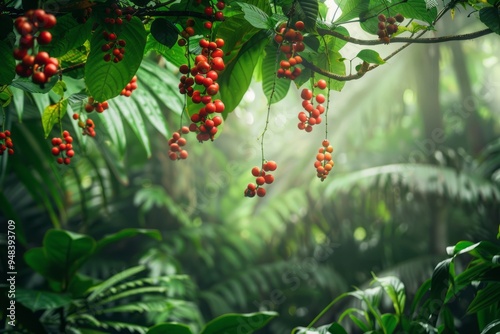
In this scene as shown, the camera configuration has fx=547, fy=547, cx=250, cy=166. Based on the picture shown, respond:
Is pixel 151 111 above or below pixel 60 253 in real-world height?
above

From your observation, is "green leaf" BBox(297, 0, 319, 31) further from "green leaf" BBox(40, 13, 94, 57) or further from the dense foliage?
"green leaf" BBox(40, 13, 94, 57)

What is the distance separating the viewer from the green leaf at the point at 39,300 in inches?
43.7

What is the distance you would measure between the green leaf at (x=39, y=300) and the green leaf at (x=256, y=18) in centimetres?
79

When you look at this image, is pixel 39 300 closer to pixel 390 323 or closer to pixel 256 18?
pixel 390 323

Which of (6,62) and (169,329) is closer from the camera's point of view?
(6,62)

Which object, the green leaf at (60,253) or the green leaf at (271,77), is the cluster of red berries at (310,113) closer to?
the green leaf at (271,77)

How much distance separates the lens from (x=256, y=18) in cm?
59

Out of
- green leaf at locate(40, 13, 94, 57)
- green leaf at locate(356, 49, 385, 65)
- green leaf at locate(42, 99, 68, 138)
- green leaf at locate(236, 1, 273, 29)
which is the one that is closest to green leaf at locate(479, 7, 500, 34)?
green leaf at locate(356, 49, 385, 65)

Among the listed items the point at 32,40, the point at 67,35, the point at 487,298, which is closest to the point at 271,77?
the point at 67,35

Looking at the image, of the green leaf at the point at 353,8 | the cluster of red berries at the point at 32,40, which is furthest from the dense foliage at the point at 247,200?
the cluster of red berries at the point at 32,40

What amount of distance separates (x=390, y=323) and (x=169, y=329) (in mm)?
406

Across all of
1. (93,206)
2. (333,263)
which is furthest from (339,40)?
(333,263)

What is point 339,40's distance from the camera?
69 cm

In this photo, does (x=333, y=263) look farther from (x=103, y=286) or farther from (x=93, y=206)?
(x=103, y=286)
